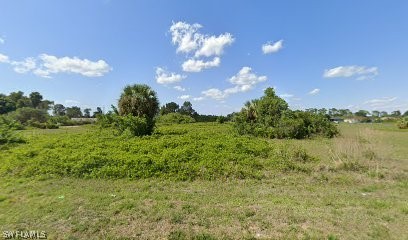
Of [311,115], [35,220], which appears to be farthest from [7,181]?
[311,115]

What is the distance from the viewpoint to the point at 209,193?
5836mm

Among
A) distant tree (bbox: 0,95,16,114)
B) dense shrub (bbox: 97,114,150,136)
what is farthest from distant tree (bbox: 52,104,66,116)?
dense shrub (bbox: 97,114,150,136)

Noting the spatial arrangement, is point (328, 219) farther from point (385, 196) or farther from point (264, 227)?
point (385, 196)

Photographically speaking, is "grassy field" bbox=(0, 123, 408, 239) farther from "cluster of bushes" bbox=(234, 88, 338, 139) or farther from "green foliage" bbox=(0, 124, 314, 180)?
"cluster of bushes" bbox=(234, 88, 338, 139)

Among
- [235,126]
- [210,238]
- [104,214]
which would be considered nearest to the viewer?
[210,238]

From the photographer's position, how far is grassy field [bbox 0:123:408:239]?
4047mm

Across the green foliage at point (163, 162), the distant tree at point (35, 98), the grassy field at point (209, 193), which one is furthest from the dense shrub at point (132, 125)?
the distant tree at point (35, 98)

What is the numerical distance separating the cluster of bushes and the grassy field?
9141mm

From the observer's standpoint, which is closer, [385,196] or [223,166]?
[385,196]

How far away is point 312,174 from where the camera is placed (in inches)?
300

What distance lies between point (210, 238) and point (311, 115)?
19468 mm

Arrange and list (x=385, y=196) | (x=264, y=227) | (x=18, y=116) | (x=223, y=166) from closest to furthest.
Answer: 1. (x=264, y=227)
2. (x=385, y=196)
3. (x=223, y=166)
4. (x=18, y=116)

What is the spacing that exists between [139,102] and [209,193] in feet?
46.4

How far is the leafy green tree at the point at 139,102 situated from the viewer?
18.7 m
